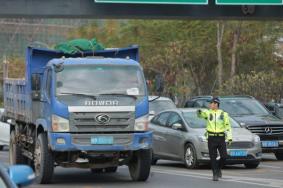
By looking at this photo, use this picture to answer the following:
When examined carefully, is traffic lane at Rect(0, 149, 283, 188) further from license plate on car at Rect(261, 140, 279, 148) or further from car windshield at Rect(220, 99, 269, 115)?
car windshield at Rect(220, 99, 269, 115)

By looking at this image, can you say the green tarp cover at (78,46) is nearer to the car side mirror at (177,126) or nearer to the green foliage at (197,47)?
the car side mirror at (177,126)

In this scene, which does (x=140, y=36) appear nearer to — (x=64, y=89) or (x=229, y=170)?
(x=229, y=170)

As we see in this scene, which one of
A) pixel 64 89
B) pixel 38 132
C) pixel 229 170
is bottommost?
pixel 229 170

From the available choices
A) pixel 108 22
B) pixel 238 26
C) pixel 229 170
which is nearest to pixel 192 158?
pixel 229 170

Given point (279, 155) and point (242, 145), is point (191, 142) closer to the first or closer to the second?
point (242, 145)

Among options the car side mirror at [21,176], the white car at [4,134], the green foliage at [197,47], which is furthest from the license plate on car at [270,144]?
the green foliage at [197,47]

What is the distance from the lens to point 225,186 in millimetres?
14477

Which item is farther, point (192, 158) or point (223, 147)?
point (192, 158)

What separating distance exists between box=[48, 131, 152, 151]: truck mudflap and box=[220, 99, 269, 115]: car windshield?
8319 millimetres

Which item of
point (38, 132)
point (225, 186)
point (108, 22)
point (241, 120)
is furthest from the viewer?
point (108, 22)

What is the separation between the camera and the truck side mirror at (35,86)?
15.7m

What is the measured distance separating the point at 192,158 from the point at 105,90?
4.40 m

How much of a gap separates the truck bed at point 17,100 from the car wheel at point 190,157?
4065 millimetres

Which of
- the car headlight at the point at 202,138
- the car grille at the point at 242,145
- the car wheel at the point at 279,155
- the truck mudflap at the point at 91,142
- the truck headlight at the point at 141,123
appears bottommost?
the car wheel at the point at 279,155
